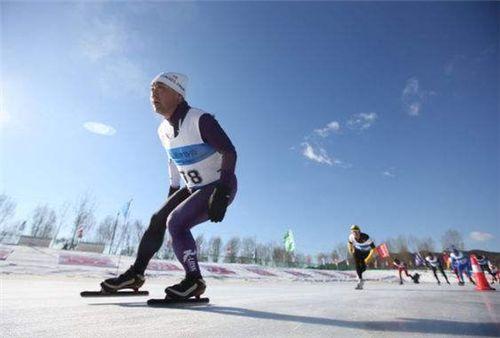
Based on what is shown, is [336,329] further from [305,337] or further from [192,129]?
[192,129]

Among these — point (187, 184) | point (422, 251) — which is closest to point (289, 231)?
point (187, 184)

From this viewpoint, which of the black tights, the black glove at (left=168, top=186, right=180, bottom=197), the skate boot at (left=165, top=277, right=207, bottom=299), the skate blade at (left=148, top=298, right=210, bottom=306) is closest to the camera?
the skate blade at (left=148, top=298, right=210, bottom=306)

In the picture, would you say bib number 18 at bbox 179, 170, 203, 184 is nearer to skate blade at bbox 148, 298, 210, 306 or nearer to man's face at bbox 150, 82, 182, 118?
man's face at bbox 150, 82, 182, 118

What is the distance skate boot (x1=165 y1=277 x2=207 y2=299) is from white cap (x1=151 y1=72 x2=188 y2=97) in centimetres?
180

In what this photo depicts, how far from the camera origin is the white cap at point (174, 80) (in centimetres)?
291

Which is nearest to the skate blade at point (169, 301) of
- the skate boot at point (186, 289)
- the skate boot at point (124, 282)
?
the skate boot at point (186, 289)

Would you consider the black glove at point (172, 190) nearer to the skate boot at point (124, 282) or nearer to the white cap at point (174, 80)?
the skate boot at point (124, 282)

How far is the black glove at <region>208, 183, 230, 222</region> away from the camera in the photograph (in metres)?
2.45

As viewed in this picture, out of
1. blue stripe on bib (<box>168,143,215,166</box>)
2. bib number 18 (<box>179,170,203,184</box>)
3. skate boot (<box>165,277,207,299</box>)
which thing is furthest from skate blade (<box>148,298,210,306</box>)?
blue stripe on bib (<box>168,143,215,166</box>)

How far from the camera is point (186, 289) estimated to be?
7.75 feet

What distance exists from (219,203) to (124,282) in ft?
3.85

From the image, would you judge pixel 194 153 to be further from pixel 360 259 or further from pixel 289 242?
pixel 289 242

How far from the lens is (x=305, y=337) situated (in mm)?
1223

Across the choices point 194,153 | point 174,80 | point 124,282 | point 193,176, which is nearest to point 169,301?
point 124,282
